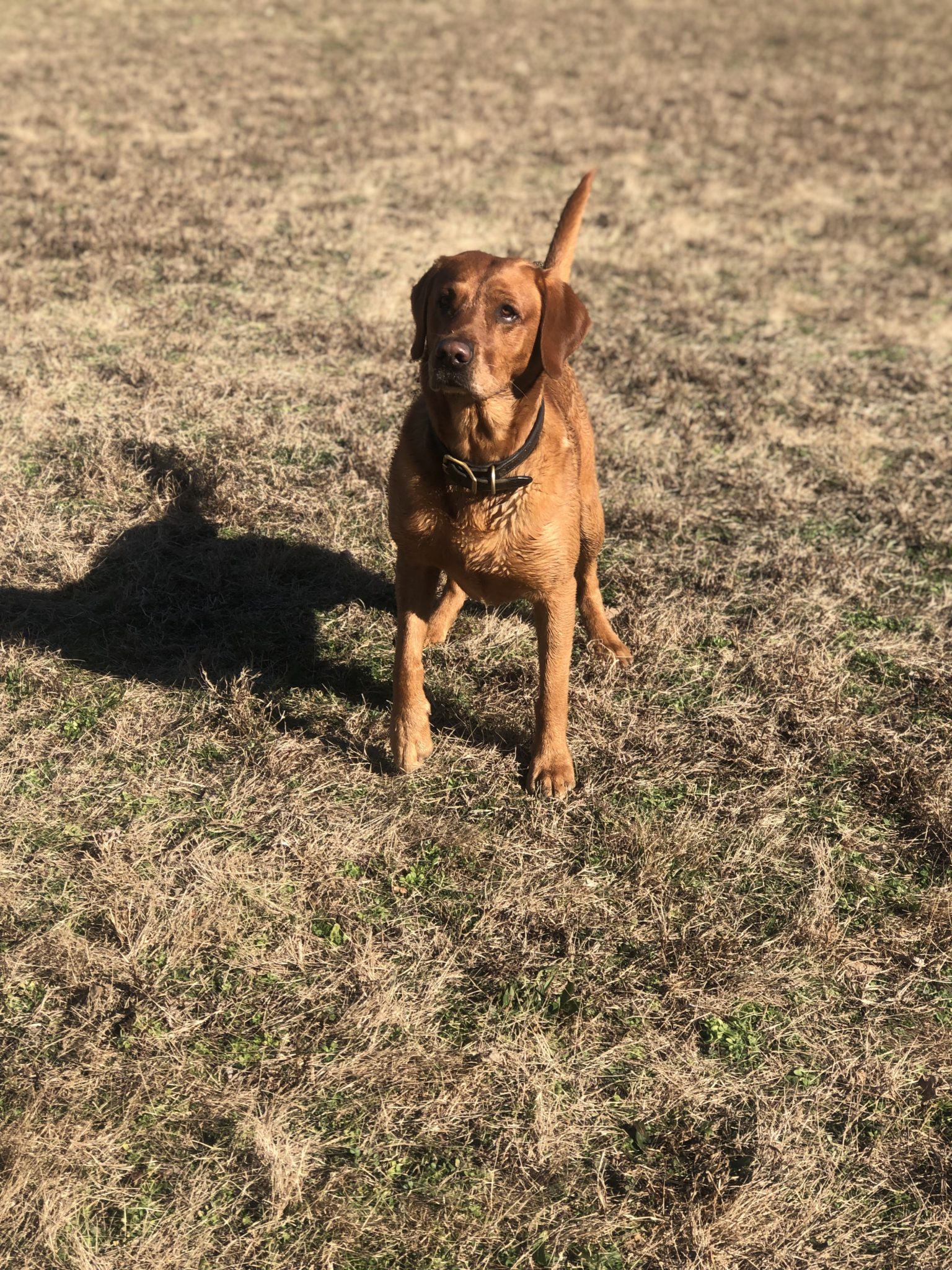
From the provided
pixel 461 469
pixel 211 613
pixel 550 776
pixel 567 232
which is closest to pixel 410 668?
pixel 550 776

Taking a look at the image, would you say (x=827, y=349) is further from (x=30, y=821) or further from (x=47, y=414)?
(x=30, y=821)

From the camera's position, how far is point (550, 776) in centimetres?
348

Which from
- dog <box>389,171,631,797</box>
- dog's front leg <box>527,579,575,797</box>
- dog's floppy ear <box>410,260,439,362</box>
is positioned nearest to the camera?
dog <box>389,171,631,797</box>

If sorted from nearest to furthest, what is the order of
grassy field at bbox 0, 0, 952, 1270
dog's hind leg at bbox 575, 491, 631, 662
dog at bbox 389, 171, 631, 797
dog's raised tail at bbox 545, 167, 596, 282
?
grassy field at bbox 0, 0, 952, 1270
dog at bbox 389, 171, 631, 797
dog's raised tail at bbox 545, 167, 596, 282
dog's hind leg at bbox 575, 491, 631, 662

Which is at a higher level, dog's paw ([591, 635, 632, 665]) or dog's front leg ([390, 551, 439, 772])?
dog's front leg ([390, 551, 439, 772])

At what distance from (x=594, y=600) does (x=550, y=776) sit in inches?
37.7

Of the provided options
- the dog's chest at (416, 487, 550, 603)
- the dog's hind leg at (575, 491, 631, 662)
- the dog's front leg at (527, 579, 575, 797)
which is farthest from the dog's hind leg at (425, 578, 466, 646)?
the dog's chest at (416, 487, 550, 603)

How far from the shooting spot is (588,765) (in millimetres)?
3625

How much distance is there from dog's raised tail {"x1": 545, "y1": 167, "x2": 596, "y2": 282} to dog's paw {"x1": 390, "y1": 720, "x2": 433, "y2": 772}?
179 centimetres

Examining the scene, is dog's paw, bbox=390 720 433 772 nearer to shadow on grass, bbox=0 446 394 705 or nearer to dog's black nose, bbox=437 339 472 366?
shadow on grass, bbox=0 446 394 705

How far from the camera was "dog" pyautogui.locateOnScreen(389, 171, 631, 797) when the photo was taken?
294 cm

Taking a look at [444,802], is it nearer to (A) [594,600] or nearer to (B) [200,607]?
(A) [594,600]

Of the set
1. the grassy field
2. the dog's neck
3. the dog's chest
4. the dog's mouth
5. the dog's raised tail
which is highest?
the dog's raised tail

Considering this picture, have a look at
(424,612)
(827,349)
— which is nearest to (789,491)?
(827,349)
